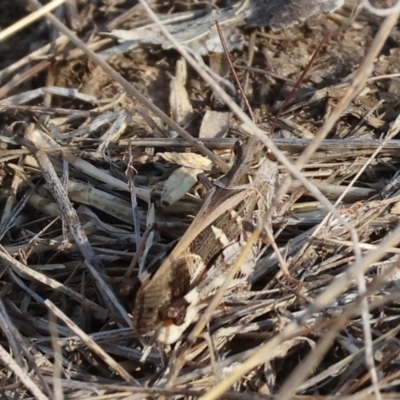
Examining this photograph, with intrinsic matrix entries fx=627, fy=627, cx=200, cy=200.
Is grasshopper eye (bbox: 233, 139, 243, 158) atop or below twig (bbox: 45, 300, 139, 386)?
atop

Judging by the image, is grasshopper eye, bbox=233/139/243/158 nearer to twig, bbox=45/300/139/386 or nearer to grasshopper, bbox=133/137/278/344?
grasshopper, bbox=133/137/278/344

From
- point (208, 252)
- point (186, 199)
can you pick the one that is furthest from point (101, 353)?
point (186, 199)

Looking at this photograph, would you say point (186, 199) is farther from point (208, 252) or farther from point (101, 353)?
point (101, 353)

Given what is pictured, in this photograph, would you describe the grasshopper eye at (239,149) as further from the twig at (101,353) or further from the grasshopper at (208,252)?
the twig at (101,353)

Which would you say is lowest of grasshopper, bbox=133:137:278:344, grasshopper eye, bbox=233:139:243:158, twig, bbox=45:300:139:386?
twig, bbox=45:300:139:386

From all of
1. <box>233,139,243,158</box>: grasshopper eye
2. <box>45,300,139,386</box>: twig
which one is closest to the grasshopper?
<box>233,139,243,158</box>: grasshopper eye

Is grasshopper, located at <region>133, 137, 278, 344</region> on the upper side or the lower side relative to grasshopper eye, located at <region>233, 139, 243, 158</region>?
lower

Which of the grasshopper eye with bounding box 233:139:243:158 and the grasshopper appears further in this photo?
the grasshopper eye with bounding box 233:139:243:158

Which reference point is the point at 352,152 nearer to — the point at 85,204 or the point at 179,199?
the point at 179,199
